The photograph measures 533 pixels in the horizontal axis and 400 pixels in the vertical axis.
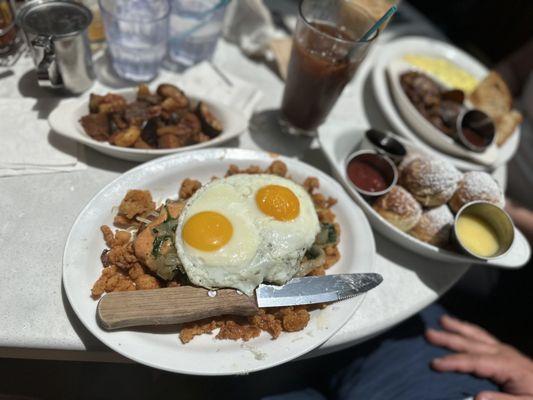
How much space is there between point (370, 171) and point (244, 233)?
74 cm

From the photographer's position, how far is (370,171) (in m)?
1.73

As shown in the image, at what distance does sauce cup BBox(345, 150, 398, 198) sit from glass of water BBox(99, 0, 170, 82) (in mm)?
1098

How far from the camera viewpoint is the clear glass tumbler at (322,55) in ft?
5.45

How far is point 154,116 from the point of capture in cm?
167

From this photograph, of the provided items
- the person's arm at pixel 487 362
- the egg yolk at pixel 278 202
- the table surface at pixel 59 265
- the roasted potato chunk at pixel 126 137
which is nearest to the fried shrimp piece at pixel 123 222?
the table surface at pixel 59 265

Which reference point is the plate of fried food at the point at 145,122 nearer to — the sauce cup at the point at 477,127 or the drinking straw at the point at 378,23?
the drinking straw at the point at 378,23

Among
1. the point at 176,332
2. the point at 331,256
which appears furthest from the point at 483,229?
the point at 176,332

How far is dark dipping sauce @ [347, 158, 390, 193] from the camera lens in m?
1.69

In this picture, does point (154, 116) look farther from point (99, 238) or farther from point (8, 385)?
point (8, 385)

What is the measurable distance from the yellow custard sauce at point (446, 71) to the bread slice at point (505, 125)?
0.35 metres

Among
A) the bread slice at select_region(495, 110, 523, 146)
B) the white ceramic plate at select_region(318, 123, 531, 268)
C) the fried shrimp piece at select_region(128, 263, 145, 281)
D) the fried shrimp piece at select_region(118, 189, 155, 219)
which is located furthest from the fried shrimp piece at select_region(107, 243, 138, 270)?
the bread slice at select_region(495, 110, 523, 146)

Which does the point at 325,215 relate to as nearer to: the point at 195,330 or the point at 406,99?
the point at 195,330

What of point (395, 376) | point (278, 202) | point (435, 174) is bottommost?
point (395, 376)

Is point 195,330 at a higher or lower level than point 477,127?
lower
